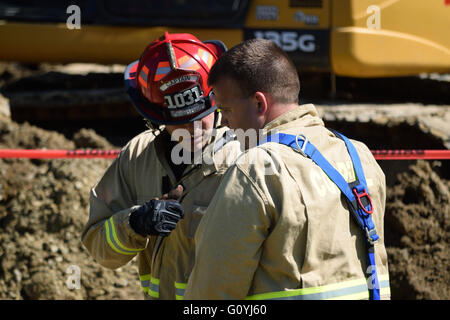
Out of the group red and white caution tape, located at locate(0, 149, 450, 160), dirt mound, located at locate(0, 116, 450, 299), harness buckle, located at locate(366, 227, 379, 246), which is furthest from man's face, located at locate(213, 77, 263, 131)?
dirt mound, located at locate(0, 116, 450, 299)

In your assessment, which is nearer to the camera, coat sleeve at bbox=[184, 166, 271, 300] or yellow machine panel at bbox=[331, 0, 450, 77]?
coat sleeve at bbox=[184, 166, 271, 300]

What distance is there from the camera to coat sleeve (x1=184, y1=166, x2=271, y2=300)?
173 cm

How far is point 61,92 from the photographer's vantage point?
6492mm

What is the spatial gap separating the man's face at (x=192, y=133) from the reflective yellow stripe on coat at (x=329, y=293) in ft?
3.22

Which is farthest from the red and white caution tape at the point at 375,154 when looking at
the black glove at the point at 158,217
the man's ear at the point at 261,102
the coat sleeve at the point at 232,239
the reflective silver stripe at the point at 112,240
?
the coat sleeve at the point at 232,239

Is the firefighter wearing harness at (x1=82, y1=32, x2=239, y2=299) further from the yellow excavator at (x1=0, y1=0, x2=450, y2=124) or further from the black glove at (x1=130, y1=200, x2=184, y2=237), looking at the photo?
the yellow excavator at (x1=0, y1=0, x2=450, y2=124)

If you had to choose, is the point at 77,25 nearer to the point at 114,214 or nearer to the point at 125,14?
the point at 125,14

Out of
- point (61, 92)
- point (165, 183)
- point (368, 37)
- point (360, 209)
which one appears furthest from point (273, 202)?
point (61, 92)

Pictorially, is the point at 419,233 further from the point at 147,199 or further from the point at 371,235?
the point at 371,235

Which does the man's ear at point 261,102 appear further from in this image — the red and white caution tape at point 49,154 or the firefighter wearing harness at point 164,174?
the red and white caution tape at point 49,154

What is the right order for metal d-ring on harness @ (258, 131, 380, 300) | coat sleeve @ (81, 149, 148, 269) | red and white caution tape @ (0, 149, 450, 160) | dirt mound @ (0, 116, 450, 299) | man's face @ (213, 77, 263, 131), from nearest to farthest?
metal d-ring on harness @ (258, 131, 380, 300) → man's face @ (213, 77, 263, 131) → coat sleeve @ (81, 149, 148, 269) → red and white caution tape @ (0, 149, 450, 160) → dirt mound @ (0, 116, 450, 299)

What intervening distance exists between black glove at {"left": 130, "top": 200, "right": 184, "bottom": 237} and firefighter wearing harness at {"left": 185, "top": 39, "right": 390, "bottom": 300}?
1.55 feet

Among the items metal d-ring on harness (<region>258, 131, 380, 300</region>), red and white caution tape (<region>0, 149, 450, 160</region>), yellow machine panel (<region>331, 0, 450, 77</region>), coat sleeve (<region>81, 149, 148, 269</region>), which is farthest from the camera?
yellow machine panel (<region>331, 0, 450, 77</region>)

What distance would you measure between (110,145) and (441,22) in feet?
11.5
